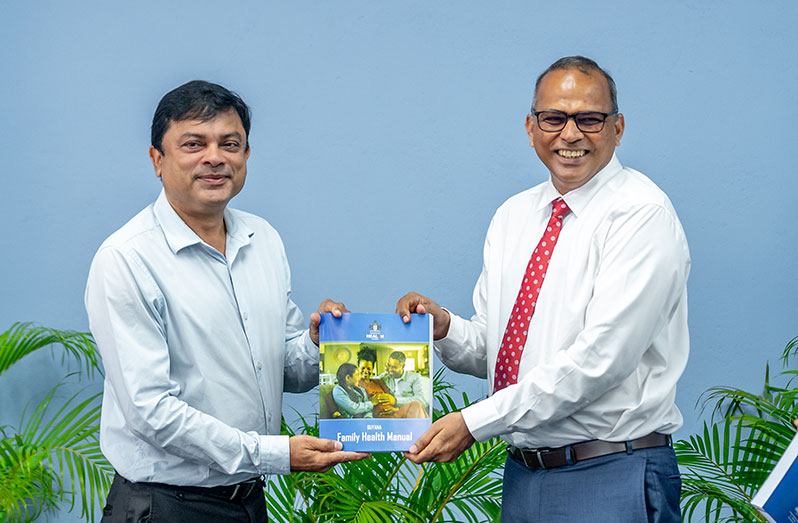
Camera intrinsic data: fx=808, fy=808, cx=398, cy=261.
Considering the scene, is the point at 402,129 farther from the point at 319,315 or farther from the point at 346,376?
the point at 346,376

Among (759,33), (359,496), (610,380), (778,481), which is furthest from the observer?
(759,33)

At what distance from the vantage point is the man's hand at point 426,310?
2.37m

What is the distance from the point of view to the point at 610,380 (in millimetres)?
2029

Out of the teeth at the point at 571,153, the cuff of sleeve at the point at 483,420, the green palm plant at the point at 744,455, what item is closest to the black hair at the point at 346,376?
the cuff of sleeve at the point at 483,420

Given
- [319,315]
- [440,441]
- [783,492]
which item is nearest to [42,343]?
[319,315]

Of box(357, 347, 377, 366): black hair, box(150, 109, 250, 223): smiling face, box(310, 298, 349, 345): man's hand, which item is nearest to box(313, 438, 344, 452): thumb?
box(357, 347, 377, 366): black hair

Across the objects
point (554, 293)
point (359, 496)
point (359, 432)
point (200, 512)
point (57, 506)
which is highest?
point (554, 293)

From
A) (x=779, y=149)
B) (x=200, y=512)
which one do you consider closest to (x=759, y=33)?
(x=779, y=149)

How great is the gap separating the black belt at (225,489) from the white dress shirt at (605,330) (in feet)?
2.03

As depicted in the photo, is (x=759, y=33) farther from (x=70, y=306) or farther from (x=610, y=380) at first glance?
(x=70, y=306)

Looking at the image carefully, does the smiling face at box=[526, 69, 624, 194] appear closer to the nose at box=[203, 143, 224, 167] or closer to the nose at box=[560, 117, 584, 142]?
the nose at box=[560, 117, 584, 142]

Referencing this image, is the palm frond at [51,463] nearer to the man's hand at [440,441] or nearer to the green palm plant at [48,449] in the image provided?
the green palm plant at [48,449]

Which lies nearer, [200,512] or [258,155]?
[200,512]

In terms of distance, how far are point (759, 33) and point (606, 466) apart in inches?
91.4
